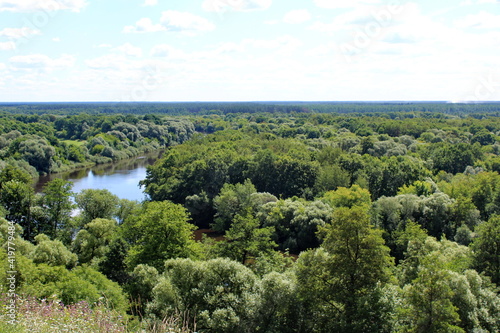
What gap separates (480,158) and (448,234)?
117 feet

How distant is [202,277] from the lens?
18500mm

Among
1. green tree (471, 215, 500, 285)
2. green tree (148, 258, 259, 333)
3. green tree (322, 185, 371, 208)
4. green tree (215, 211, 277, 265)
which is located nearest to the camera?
green tree (148, 258, 259, 333)

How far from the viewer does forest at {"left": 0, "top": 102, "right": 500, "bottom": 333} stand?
51.4 ft

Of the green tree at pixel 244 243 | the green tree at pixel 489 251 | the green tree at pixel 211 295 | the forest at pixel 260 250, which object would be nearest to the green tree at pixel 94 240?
the forest at pixel 260 250

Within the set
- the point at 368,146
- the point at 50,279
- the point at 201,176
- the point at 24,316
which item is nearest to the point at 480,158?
the point at 368,146

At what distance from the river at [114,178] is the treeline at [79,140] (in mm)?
3025

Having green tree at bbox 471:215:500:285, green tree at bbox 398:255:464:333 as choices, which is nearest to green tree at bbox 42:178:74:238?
green tree at bbox 398:255:464:333

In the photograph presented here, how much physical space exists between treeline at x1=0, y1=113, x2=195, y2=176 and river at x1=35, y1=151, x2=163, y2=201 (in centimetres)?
303

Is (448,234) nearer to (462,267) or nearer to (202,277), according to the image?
(462,267)

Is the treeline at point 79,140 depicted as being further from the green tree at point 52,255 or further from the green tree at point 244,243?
the green tree at point 244,243

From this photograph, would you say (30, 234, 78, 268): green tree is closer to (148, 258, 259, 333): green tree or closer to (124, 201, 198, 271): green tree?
(124, 201, 198, 271): green tree

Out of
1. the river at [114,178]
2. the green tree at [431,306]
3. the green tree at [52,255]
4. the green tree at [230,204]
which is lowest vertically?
the river at [114,178]

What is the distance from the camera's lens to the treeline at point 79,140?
69.6 m

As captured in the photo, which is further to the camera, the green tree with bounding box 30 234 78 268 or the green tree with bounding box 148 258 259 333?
the green tree with bounding box 30 234 78 268
